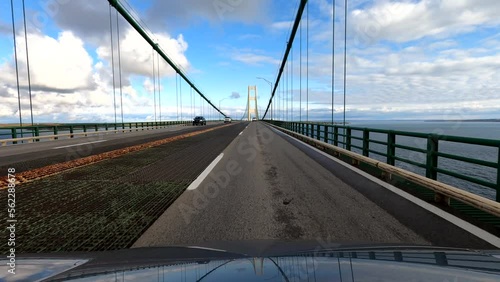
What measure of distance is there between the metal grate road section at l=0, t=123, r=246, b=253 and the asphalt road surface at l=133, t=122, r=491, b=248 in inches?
13.7

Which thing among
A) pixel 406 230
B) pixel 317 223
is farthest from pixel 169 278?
pixel 406 230

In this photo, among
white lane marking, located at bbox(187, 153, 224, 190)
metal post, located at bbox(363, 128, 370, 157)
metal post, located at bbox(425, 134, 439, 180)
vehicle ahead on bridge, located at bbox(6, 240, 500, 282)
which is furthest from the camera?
metal post, located at bbox(363, 128, 370, 157)

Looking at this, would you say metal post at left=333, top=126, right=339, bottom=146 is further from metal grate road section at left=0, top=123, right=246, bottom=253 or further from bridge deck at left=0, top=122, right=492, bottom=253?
metal grate road section at left=0, top=123, right=246, bottom=253

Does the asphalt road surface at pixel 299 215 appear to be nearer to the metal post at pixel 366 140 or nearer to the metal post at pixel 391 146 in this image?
the metal post at pixel 391 146

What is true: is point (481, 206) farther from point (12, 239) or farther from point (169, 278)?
point (12, 239)

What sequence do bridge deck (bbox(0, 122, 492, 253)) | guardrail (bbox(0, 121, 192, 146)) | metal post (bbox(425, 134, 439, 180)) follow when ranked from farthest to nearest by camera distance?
1. guardrail (bbox(0, 121, 192, 146))
2. metal post (bbox(425, 134, 439, 180))
3. bridge deck (bbox(0, 122, 492, 253))

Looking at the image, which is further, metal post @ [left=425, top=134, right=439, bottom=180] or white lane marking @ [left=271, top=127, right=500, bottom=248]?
metal post @ [left=425, top=134, right=439, bottom=180]

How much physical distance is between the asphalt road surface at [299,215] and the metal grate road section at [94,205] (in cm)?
35

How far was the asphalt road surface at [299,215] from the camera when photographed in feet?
13.3

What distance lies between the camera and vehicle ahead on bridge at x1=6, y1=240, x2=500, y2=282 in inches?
80.5

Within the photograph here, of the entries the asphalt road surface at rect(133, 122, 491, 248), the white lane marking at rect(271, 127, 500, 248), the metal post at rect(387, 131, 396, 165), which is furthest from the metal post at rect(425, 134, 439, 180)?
the metal post at rect(387, 131, 396, 165)

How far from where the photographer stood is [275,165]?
35.1ft

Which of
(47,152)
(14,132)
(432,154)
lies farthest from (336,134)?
(14,132)

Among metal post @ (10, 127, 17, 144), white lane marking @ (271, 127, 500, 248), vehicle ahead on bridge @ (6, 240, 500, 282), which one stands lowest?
white lane marking @ (271, 127, 500, 248)
